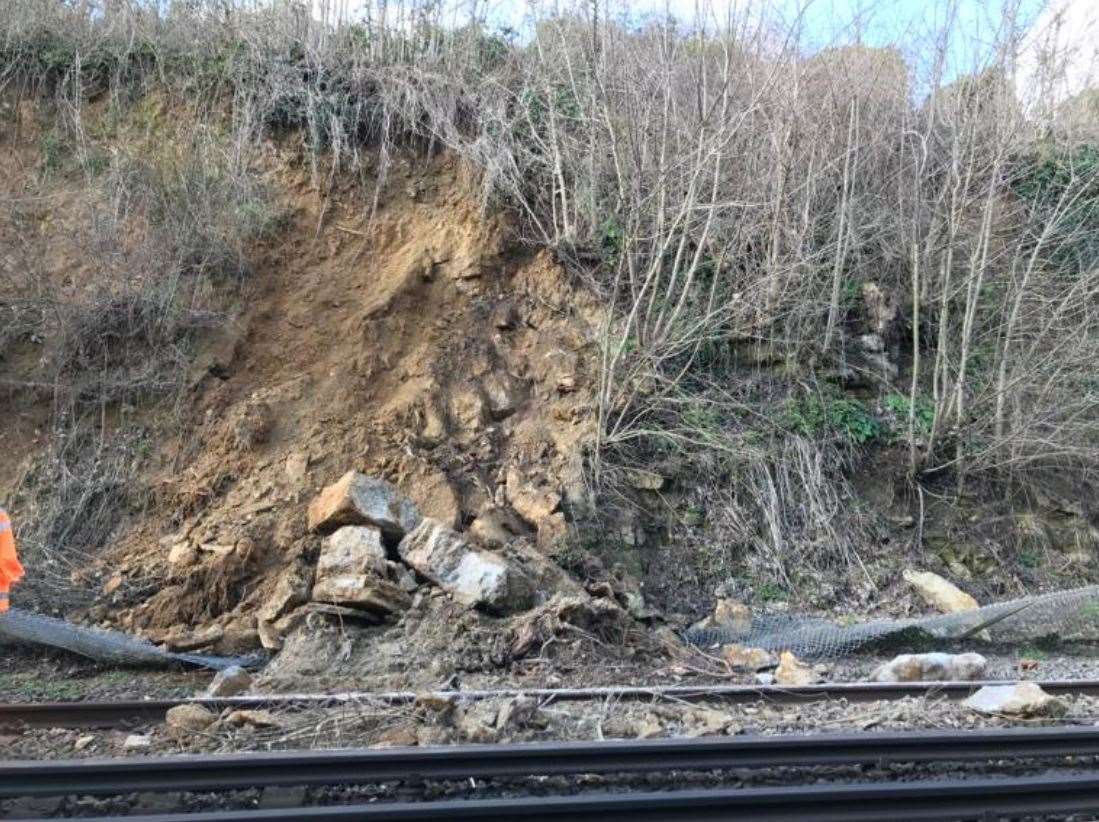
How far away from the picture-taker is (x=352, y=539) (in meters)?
→ 7.90

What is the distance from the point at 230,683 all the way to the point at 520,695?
2.27m

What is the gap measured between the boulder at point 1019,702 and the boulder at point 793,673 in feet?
3.93

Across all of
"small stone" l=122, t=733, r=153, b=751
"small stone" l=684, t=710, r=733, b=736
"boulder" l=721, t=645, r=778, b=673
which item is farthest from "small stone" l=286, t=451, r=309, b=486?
"small stone" l=684, t=710, r=733, b=736

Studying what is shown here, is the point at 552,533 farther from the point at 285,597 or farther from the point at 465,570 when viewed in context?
the point at 285,597

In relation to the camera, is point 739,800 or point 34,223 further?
point 34,223

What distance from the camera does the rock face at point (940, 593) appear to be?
9172 mm

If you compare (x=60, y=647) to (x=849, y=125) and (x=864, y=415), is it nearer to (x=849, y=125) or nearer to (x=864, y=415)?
(x=864, y=415)

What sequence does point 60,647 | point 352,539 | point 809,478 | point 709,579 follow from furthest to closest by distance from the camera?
point 809,478 → point 709,579 → point 352,539 → point 60,647

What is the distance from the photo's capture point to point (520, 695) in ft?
19.7

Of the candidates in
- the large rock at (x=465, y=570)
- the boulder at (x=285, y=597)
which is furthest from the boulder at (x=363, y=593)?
the large rock at (x=465, y=570)

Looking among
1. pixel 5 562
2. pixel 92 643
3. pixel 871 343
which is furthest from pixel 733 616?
pixel 5 562

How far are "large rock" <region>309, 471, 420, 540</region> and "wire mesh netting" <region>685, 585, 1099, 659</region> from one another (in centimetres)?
292

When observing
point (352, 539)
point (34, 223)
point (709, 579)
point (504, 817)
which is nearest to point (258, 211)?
point (34, 223)

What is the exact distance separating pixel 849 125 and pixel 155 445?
366 inches
